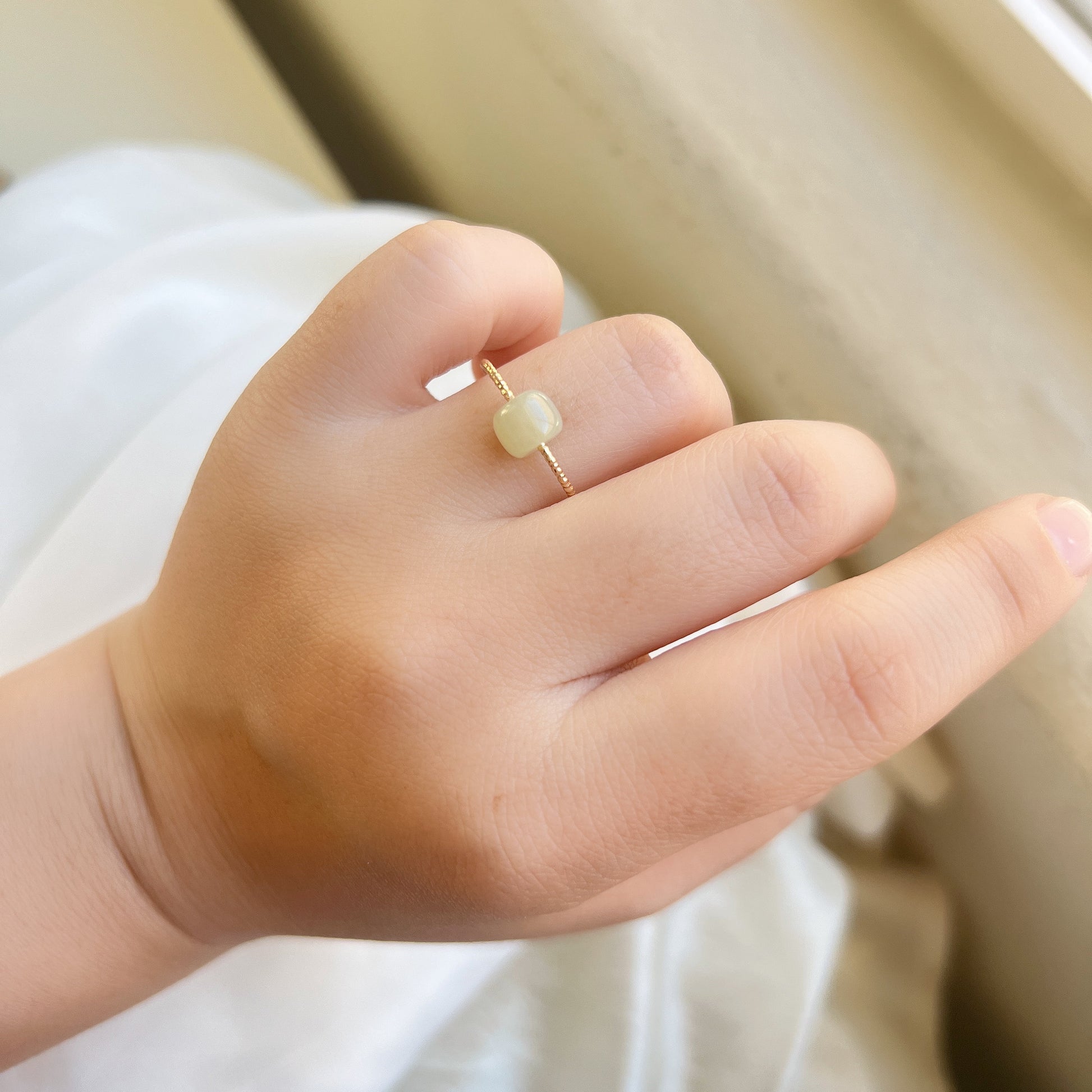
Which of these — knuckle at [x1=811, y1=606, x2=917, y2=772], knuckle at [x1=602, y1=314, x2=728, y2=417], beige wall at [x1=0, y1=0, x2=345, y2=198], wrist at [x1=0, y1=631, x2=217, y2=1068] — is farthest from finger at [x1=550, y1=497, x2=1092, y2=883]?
beige wall at [x1=0, y1=0, x2=345, y2=198]

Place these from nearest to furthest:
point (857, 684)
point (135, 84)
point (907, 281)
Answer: point (857, 684) < point (907, 281) < point (135, 84)

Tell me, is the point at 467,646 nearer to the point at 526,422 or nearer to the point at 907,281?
the point at 526,422

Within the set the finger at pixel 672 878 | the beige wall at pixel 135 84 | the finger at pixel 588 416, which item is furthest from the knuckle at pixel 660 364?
the beige wall at pixel 135 84

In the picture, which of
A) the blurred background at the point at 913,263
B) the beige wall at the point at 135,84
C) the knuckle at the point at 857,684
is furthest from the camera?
the beige wall at the point at 135,84

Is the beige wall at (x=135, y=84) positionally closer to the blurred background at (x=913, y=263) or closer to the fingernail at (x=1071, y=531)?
the blurred background at (x=913, y=263)

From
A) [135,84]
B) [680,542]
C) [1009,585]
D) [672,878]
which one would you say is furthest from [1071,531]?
[135,84]

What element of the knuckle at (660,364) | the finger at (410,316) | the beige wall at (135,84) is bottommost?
the knuckle at (660,364)

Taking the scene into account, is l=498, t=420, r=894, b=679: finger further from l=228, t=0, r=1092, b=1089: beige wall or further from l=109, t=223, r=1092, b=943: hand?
l=228, t=0, r=1092, b=1089: beige wall
